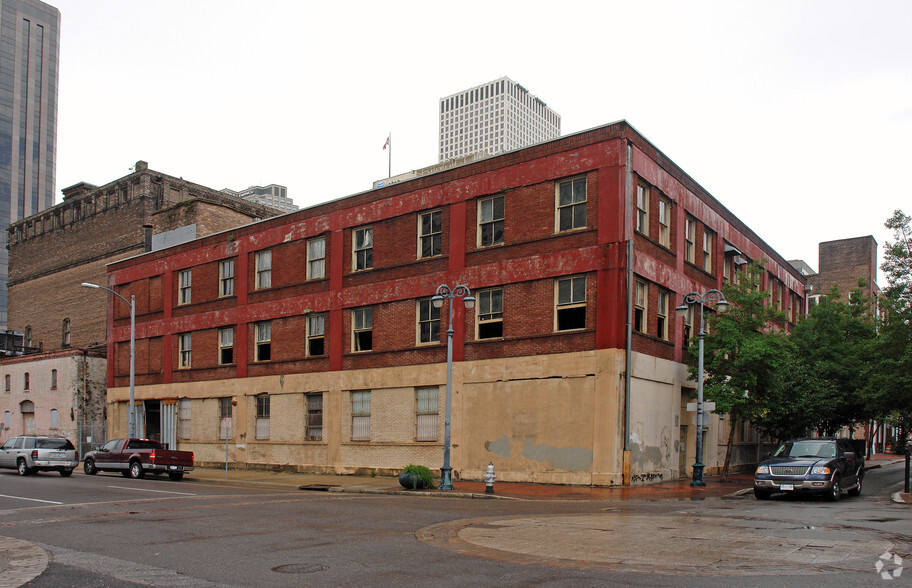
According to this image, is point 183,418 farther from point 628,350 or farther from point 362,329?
point 628,350

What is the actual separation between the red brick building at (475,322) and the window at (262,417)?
91mm

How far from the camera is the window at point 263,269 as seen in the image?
37.5 m

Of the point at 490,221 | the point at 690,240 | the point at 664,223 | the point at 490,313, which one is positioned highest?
the point at 664,223

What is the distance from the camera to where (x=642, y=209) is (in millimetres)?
27969

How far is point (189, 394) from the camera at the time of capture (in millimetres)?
40312

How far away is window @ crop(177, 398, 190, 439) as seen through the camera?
40.6 m

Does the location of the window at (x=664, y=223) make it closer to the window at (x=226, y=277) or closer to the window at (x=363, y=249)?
the window at (x=363, y=249)

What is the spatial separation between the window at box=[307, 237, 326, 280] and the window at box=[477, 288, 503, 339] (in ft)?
29.2

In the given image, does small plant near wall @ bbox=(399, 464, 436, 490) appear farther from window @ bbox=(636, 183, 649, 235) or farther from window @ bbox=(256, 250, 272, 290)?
window @ bbox=(256, 250, 272, 290)

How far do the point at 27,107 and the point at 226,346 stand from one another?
158m

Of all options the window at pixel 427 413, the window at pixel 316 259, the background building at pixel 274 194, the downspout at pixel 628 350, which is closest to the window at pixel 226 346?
the window at pixel 316 259

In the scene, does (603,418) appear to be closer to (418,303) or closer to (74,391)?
(418,303)

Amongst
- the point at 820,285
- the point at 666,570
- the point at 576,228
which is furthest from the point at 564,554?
the point at 820,285

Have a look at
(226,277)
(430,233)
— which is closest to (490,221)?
(430,233)
